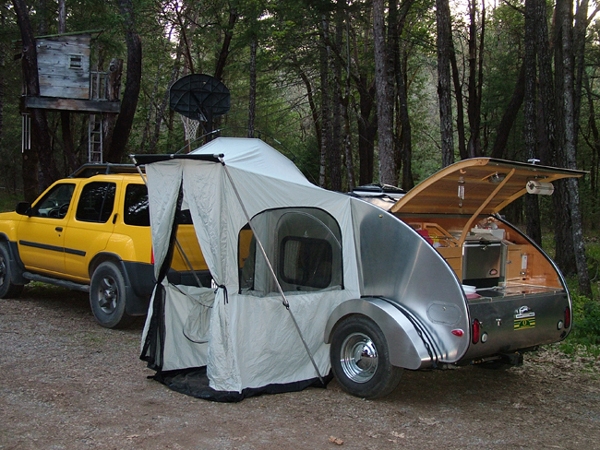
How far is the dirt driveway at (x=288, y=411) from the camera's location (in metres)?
4.86

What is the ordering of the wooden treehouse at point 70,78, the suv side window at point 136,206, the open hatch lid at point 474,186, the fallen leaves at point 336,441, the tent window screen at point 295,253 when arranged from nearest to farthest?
1. the fallen leaves at point 336,441
2. the open hatch lid at point 474,186
3. the tent window screen at point 295,253
4. the suv side window at point 136,206
5. the wooden treehouse at point 70,78

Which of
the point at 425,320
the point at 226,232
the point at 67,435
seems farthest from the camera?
the point at 226,232

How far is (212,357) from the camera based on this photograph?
5.84 metres

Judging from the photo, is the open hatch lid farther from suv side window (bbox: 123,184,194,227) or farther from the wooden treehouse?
the wooden treehouse

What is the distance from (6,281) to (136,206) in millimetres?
3268

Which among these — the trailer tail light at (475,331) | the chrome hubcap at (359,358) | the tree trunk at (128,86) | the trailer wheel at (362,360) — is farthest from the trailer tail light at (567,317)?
the tree trunk at (128,86)

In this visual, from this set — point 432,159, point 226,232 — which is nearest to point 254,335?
point 226,232

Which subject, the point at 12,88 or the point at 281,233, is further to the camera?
the point at 12,88

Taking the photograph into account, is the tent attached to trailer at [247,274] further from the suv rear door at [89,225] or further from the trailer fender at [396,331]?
the suv rear door at [89,225]

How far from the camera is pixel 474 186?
20.5ft

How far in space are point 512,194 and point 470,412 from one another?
2.25 metres

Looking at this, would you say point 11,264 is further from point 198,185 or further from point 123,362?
point 198,185

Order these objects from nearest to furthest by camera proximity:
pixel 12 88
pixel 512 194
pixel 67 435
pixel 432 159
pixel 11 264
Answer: pixel 67 435 → pixel 512 194 → pixel 11 264 → pixel 12 88 → pixel 432 159

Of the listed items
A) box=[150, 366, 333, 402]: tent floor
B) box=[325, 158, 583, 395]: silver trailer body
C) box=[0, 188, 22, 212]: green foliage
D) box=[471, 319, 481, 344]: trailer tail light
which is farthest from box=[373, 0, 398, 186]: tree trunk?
box=[0, 188, 22, 212]: green foliage
